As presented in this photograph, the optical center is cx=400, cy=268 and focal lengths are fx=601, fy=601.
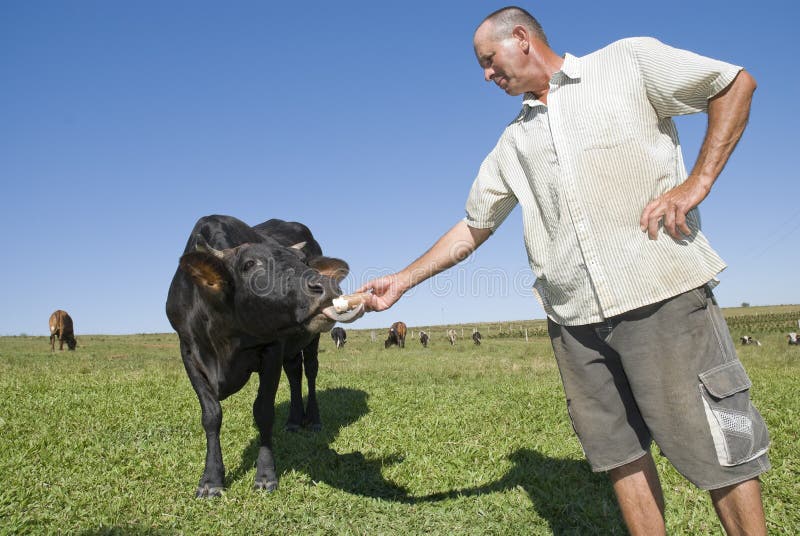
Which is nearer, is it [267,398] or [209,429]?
[209,429]

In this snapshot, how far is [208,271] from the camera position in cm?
499

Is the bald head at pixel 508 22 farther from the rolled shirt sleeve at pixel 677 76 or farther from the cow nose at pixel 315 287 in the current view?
the cow nose at pixel 315 287

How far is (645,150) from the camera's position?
2910 millimetres

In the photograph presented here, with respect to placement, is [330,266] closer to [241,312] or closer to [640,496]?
[241,312]

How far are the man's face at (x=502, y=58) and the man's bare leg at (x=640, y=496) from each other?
7.24ft

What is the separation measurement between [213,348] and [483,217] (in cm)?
303

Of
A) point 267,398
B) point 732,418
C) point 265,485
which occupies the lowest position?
point 265,485

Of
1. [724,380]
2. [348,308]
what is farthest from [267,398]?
[724,380]

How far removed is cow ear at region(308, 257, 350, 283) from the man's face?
7.85 feet

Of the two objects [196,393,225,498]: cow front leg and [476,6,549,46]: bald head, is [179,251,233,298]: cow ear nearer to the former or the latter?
[196,393,225,498]: cow front leg

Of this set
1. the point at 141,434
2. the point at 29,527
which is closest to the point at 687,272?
the point at 29,527

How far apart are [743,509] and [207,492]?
4016 millimetres

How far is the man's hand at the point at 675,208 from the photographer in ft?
9.02

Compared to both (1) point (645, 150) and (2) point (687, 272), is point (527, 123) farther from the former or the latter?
(2) point (687, 272)
